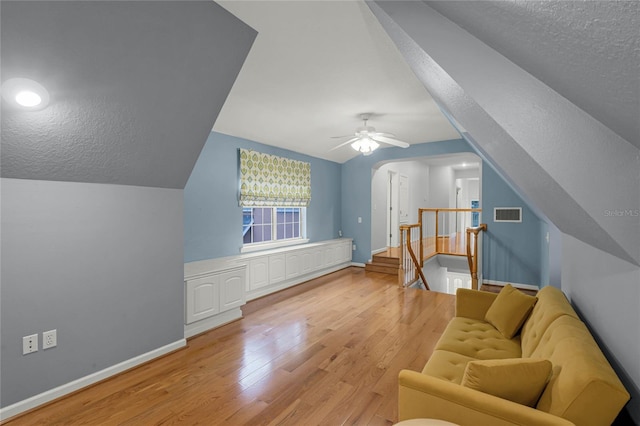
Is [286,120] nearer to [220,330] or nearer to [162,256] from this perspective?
[162,256]

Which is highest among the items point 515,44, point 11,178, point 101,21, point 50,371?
point 101,21

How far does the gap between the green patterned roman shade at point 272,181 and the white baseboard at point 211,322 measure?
1.83 metres

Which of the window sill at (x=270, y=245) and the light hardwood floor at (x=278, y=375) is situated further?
the window sill at (x=270, y=245)

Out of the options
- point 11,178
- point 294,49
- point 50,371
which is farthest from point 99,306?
point 294,49

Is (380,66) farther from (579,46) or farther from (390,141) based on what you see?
(579,46)

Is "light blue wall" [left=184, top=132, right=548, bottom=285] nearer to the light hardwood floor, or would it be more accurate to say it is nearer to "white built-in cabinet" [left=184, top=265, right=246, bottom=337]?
"white built-in cabinet" [left=184, top=265, right=246, bottom=337]

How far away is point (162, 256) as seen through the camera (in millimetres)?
2988

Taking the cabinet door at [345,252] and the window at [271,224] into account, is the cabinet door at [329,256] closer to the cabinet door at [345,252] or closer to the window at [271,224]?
the cabinet door at [345,252]

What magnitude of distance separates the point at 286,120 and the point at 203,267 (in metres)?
2.48

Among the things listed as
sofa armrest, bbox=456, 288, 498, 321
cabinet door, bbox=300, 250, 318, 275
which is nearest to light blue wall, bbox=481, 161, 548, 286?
sofa armrest, bbox=456, 288, 498, 321

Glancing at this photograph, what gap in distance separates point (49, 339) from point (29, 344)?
11cm

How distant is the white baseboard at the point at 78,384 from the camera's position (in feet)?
6.88

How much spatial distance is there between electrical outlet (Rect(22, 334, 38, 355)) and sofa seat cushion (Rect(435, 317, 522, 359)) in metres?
3.00

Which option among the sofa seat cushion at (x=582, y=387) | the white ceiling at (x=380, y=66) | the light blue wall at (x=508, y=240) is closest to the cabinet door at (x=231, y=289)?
the white ceiling at (x=380, y=66)
